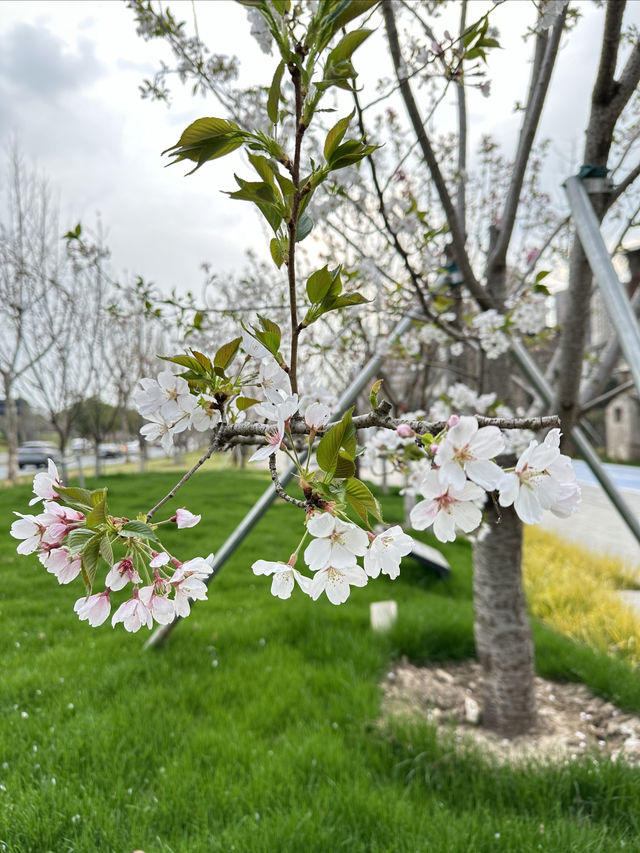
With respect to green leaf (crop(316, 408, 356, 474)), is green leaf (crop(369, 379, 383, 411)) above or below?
above

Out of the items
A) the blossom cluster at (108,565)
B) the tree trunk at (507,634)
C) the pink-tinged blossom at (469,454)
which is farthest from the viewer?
the tree trunk at (507,634)

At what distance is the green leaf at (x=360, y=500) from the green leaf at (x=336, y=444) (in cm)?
3

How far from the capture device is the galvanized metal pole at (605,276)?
1.49 m

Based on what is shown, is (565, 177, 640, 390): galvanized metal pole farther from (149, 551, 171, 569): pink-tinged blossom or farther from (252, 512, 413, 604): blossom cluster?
(149, 551, 171, 569): pink-tinged blossom

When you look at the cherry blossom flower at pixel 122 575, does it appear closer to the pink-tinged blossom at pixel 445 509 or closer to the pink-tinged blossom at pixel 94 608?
the pink-tinged blossom at pixel 94 608

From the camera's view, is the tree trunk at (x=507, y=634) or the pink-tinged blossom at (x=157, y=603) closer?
the pink-tinged blossom at (x=157, y=603)

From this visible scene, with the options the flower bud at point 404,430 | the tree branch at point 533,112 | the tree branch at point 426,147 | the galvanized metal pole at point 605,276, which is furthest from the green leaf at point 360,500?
the tree branch at point 533,112

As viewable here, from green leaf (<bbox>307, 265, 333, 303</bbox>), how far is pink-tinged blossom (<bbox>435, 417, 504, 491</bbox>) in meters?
0.22

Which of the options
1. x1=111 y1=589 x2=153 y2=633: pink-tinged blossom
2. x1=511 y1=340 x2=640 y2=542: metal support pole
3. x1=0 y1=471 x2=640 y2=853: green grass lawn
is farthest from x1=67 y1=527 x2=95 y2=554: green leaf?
x1=511 y1=340 x2=640 y2=542: metal support pole

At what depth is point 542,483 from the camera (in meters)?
0.55

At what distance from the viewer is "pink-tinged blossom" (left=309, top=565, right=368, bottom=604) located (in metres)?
0.58

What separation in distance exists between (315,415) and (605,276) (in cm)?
135

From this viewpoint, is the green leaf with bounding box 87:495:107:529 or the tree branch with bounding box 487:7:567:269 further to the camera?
the tree branch with bounding box 487:7:567:269

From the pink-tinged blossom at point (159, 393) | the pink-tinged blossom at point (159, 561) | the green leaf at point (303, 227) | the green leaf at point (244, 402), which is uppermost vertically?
the green leaf at point (303, 227)
